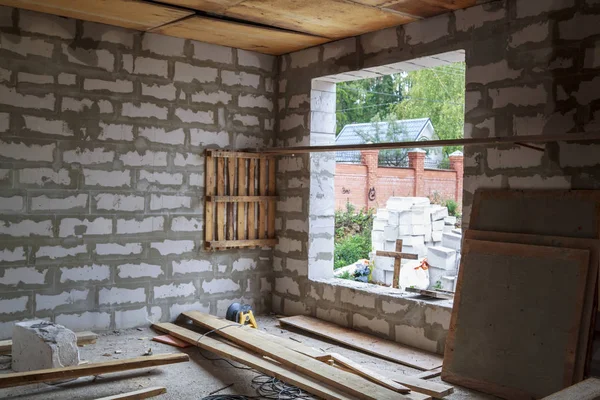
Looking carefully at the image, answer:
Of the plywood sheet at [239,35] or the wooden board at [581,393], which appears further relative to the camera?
the plywood sheet at [239,35]

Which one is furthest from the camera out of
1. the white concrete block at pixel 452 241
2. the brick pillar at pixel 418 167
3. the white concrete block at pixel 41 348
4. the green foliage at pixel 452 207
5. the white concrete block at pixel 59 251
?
the green foliage at pixel 452 207

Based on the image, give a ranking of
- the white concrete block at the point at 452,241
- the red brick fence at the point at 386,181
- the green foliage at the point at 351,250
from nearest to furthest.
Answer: the white concrete block at the point at 452,241 → the green foliage at the point at 351,250 → the red brick fence at the point at 386,181

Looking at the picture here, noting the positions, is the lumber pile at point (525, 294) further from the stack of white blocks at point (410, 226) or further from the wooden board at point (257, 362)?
the stack of white blocks at point (410, 226)

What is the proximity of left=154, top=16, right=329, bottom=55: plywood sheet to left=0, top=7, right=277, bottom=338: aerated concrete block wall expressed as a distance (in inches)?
6.6

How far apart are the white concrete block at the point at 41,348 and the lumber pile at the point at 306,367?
1.04m

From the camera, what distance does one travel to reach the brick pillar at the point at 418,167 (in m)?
16.0

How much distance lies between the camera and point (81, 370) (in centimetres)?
391

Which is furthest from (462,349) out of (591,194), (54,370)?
(54,370)

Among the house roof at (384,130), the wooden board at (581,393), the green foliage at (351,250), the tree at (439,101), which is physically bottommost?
the green foliage at (351,250)

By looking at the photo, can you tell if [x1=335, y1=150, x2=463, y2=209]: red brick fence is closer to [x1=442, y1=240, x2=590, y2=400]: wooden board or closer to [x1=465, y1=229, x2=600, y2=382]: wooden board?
[x1=442, y1=240, x2=590, y2=400]: wooden board

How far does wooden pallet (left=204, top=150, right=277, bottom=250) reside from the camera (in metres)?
5.95

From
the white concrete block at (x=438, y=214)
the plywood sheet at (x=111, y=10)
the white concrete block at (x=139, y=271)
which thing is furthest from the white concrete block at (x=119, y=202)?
the white concrete block at (x=438, y=214)

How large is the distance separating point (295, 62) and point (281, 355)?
10.5ft

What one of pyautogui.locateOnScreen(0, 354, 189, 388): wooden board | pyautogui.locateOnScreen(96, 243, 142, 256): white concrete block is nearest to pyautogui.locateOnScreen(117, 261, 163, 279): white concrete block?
pyautogui.locateOnScreen(96, 243, 142, 256): white concrete block
